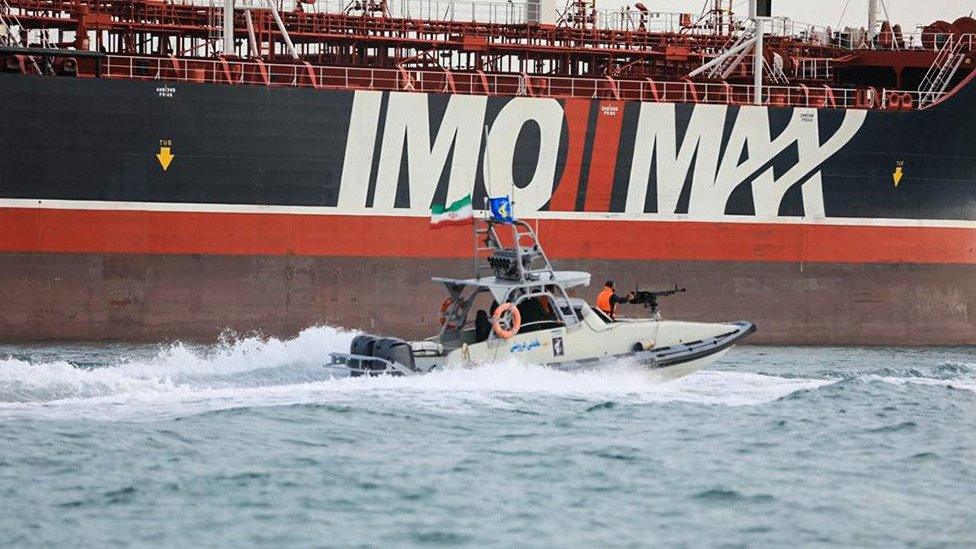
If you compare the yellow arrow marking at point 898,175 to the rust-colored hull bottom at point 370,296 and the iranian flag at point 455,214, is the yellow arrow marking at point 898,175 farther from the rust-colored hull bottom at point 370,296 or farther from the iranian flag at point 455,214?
the iranian flag at point 455,214

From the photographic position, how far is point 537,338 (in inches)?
970

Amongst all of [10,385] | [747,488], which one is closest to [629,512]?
[747,488]

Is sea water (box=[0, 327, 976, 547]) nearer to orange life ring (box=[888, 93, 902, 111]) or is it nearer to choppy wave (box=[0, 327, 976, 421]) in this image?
choppy wave (box=[0, 327, 976, 421])

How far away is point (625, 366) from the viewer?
2498 centimetres

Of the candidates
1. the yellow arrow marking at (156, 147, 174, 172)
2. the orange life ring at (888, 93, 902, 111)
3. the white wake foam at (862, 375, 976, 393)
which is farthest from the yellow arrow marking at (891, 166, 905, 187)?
the yellow arrow marking at (156, 147, 174, 172)

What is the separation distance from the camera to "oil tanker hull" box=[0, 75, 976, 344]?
117 ft

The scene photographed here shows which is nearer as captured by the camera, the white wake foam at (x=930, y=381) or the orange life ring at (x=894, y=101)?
the white wake foam at (x=930, y=381)

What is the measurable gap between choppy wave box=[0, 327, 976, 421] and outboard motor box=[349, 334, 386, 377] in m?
0.41

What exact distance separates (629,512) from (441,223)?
10.6 metres

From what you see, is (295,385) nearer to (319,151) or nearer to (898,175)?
(319,151)

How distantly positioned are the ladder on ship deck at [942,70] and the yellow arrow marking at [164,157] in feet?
65.8

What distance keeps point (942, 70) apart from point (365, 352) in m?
23.3

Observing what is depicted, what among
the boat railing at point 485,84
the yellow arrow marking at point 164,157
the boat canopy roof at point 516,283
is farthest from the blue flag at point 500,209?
the yellow arrow marking at point 164,157

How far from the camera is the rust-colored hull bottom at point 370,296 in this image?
35375 mm
